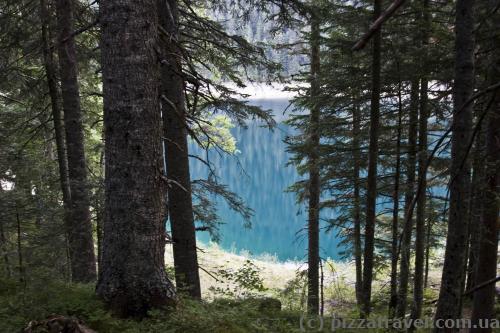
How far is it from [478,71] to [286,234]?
34.3 meters

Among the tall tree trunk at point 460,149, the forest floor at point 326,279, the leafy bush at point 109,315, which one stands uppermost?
the tall tree trunk at point 460,149

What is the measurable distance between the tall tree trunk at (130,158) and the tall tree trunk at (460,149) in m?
2.35

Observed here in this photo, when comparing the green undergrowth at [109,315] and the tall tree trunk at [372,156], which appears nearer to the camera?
the green undergrowth at [109,315]

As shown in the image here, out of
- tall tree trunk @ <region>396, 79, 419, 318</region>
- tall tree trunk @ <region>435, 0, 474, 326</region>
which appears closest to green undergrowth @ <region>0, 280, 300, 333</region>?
tall tree trunk @ <region>435, 0, 474, 326</region>

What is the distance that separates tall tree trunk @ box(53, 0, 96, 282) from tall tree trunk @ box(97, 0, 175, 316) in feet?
12.0

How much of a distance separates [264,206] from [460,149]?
47359 mm

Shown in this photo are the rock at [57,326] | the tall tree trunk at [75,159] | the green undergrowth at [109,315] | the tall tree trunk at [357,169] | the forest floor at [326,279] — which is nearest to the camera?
the rock at [57,326]

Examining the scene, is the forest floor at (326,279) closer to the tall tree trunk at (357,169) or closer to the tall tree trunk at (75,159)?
the tall tree trunk at (357,169)

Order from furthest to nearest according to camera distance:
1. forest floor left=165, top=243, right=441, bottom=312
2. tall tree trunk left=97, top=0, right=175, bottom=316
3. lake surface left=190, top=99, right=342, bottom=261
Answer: lake surface left=190, top=99, right=342, bottom=261
forest floor left=165, top=243, right=441, bottom=312
tall tree trunk left=97, top=0, right=175, bottom=316

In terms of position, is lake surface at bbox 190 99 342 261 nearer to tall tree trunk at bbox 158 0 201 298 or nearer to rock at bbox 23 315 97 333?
tall tree trunk at bbox 158 0 201 298

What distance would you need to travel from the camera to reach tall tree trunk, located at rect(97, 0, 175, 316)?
3.40m

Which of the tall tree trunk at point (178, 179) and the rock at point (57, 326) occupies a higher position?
the tall tree trunk at point (178, 179)

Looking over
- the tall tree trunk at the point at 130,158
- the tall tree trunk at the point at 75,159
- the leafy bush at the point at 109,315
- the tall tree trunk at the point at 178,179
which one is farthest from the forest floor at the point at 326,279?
the tall tree trunk at the point at 130,158

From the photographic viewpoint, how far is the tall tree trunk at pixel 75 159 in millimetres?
6816
